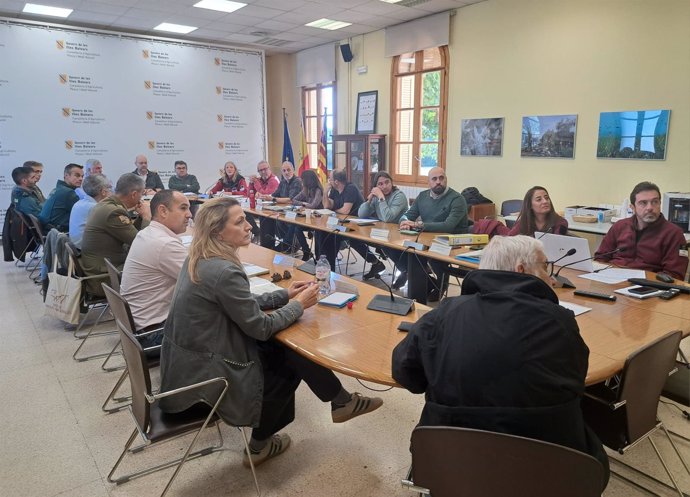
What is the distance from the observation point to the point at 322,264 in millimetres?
2686

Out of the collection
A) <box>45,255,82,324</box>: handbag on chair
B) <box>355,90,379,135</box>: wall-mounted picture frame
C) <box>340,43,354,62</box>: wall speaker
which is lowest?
<box>45,255,82,324</box>: handbag on chair

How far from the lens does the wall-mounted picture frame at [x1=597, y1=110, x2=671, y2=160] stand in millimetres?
4949

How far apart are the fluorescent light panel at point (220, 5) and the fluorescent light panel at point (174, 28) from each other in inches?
53.0

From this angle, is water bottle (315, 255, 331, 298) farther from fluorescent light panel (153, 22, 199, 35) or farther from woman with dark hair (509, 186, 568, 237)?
fluorescent light panel (153, 22, 199, 35)

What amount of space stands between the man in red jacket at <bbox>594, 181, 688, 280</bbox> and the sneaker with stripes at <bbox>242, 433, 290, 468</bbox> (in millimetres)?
2318

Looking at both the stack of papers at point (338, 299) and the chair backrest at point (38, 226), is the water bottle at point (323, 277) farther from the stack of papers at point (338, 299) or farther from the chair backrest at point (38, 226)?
the chair backrest at point (38, 226)

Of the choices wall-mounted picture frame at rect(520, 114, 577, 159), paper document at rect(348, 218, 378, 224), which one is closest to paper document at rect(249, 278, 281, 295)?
paper document at rect(348, 218, 378, 224)

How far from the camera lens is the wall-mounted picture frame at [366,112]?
836 cm

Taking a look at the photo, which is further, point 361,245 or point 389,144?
point 389,144

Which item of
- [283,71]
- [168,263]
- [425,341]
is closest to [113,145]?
[283,71]

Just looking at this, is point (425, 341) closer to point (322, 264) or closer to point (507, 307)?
point (507, 307)

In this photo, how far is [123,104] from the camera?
835cm

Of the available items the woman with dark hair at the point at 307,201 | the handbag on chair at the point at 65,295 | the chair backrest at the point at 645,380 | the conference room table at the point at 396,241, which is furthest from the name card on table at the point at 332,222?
the chair backrest at the point at 645,380

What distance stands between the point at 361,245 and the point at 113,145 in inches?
209
